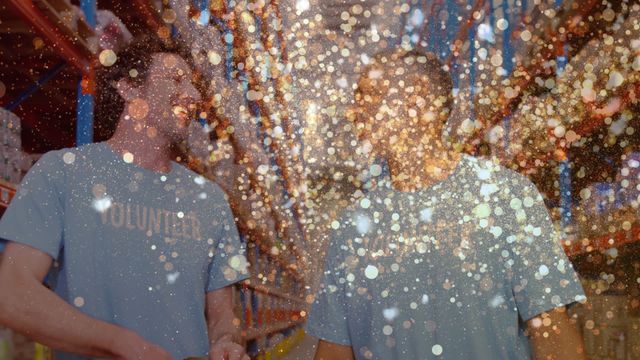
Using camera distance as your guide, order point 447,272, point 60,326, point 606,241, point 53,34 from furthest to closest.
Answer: point 606,241
point 53,34
point 447,272
point 60,326

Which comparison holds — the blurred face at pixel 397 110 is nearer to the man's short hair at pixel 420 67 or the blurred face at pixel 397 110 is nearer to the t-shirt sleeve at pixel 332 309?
the man's short hair at pixel 420 67

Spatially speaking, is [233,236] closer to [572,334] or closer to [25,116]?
[572,334]

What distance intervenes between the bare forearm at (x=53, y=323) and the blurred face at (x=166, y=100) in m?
0.56

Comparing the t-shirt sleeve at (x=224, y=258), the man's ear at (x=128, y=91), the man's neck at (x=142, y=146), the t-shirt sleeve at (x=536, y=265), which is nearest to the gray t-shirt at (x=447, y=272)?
the t-shirt sleeve at (x=536, y=265)

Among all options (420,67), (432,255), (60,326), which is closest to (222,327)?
(60,326)

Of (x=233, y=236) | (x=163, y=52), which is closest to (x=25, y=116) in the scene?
(x=163, y=52)

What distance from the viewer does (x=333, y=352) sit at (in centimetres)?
147

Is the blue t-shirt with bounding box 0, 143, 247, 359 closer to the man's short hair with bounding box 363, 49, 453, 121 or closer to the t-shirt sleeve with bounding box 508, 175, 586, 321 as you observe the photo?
Answer: the man's short hair with bounding box 363, 49, 453, 121

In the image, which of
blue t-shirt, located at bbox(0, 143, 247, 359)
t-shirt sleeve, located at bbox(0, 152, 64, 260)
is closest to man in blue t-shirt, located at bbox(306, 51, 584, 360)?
blue t-shirt, located at bbox(0, 143, 247, 359)

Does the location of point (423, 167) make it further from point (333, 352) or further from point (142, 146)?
point (142, 146)

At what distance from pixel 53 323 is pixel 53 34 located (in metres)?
1.21

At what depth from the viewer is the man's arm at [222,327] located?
4.59 feet

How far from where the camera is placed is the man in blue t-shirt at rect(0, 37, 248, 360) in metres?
1.24

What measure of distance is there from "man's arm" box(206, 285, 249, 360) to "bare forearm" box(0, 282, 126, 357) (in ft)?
0.84
